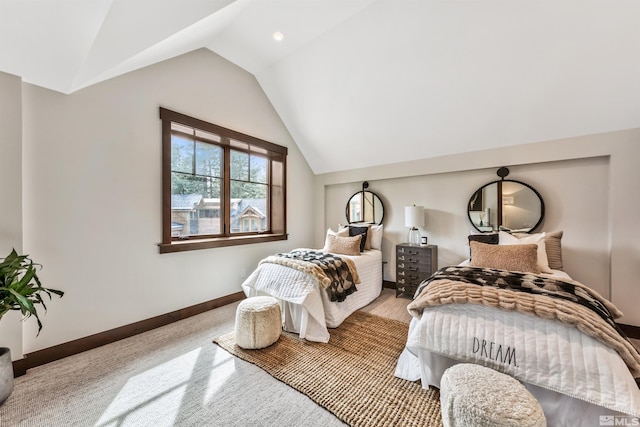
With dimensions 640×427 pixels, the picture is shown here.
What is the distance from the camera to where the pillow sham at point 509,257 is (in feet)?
7.80

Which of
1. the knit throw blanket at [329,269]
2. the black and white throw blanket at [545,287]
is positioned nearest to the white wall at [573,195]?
the black and white throw blanket at [545,287]

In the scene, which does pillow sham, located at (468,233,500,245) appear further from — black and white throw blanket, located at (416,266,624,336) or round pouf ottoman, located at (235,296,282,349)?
round pouf ottoman, located at (235,296,282,349)

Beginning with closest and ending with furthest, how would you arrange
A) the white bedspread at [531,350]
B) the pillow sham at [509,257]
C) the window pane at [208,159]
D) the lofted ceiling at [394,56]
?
the white bedspread at [531,350] < the lofted ceiling at [394,56] < the pillow sham at [509,257] < the window pane at [208,159]

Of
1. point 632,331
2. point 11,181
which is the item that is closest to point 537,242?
point 632,331

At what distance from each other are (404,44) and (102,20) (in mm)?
2649

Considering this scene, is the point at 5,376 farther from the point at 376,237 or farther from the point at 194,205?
the point at 376,237

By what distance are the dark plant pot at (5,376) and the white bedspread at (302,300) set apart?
1761 millimetres

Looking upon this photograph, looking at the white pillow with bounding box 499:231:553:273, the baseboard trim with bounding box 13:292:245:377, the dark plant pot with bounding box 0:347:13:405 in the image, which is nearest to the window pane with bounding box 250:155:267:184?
the baseboard trim with bounding box 13:292:245:377

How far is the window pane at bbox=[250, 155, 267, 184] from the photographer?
3971 millimetres

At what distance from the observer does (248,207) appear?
154 inches

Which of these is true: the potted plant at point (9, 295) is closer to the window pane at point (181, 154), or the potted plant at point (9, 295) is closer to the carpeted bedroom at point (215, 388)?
the carpeted bedroom at point (215, 388)

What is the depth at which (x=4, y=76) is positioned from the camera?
72.3 inches

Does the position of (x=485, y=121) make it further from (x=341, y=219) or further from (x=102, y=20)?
(x=102, y=20)

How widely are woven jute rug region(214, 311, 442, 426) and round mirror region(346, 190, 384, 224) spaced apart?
1987mm
